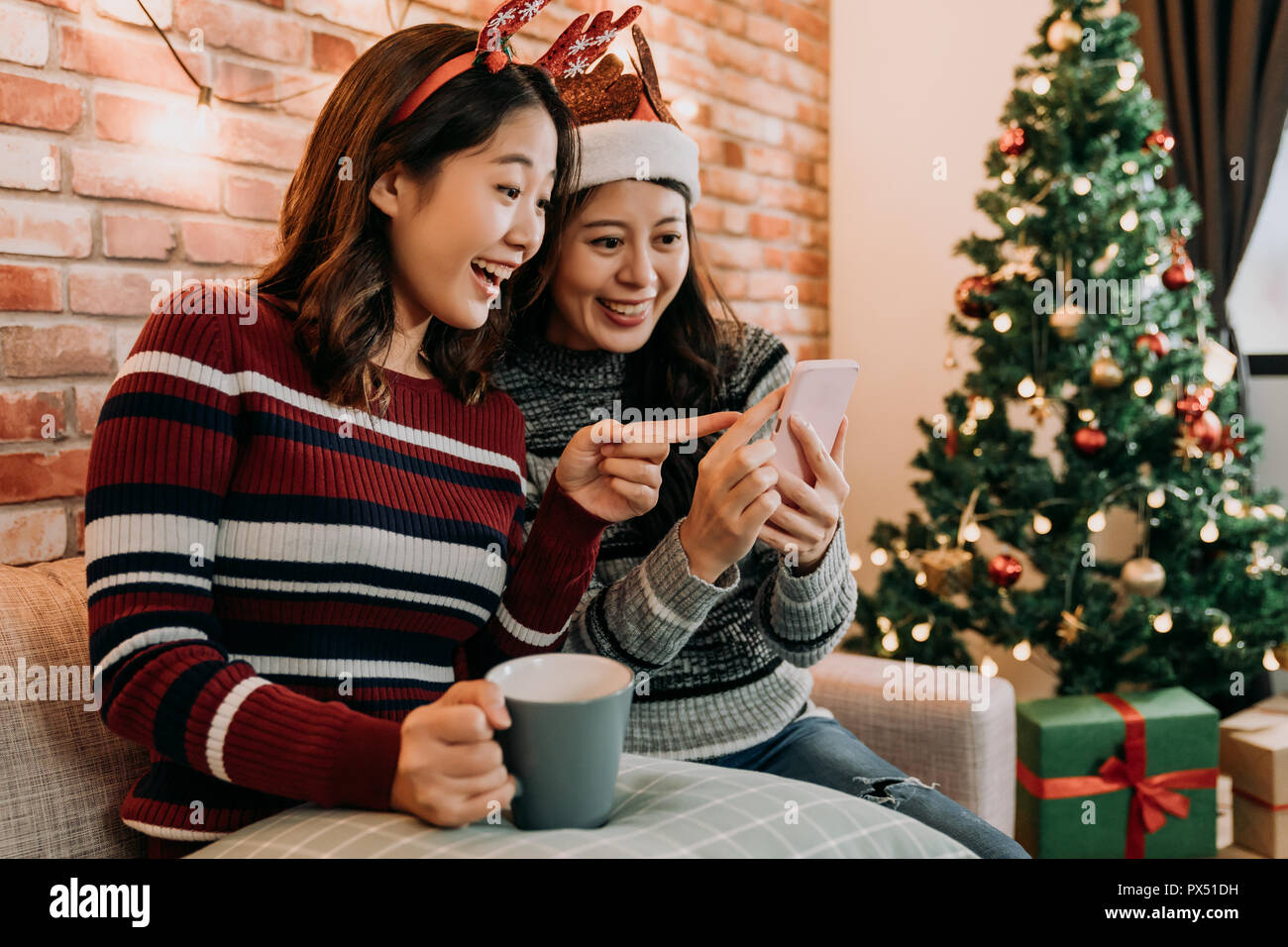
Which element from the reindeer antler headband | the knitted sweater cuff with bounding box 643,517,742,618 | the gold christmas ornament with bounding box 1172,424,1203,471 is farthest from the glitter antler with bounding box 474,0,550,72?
the gold christmas ornament with bounding box 1172,424,1203,471

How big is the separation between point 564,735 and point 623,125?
91 centimetres

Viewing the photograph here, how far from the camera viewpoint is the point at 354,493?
902 millimetres

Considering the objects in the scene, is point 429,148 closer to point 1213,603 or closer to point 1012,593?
point 1012,593

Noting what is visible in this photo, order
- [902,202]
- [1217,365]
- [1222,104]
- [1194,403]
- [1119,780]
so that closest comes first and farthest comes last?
[1119,780]
[1194,403]
[1217,365]
[1222,104]
[902,202]

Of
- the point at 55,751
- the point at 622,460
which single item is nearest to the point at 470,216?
the point at 622,460

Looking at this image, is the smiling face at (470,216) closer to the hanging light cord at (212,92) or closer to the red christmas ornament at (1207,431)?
the hanging light cord at (212,92)

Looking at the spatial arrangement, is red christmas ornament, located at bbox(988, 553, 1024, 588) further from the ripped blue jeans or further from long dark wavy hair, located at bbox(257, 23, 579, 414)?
long dark wavy hair, located at bbox(257, 23, 579, 414)

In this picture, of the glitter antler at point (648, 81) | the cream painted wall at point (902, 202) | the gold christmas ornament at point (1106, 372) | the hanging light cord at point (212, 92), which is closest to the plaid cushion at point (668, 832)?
the glitter antler at point (648, 81)

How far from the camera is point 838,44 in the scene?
3146mm

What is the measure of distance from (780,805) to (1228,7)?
106 inches

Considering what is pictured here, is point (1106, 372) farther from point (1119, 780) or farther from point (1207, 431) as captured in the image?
point (1119, 780)

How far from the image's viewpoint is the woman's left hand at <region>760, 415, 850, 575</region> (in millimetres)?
1058

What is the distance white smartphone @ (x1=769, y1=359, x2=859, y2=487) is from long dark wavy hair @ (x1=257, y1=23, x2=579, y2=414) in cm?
41

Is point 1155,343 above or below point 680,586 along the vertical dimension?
above
